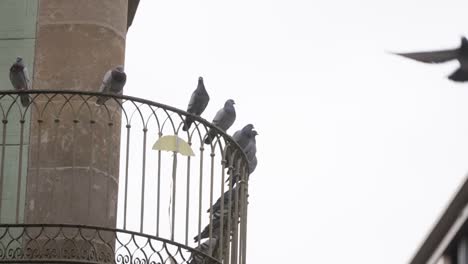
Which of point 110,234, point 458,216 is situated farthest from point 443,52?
point 110,234

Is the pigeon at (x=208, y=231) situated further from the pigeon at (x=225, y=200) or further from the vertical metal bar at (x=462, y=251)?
the vertical metal bar at (x=462, y=251)

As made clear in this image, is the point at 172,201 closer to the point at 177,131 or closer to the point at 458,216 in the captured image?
the point at 177,131

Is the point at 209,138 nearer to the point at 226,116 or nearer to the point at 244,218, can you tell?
the point at 244,218

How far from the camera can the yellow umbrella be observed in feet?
103

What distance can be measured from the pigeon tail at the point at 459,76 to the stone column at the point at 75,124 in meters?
5.59

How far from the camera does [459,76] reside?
2709 centimetres

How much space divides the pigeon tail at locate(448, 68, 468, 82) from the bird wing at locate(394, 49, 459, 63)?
22 centimetres

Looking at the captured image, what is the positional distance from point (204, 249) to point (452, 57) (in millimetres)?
5267

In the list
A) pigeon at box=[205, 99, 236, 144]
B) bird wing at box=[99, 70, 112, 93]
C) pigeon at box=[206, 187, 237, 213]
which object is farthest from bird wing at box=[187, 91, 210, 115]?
bird wing at box=[99, 70, 112, 93]

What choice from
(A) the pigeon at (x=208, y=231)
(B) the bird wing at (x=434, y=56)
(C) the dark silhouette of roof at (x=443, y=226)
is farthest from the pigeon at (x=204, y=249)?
(B) the bird wing at (x=434, y=56)

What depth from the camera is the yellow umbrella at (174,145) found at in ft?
103

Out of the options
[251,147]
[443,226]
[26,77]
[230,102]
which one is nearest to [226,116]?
[230,102]

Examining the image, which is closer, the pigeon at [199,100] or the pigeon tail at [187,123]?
the pigeon tail at [187,123]

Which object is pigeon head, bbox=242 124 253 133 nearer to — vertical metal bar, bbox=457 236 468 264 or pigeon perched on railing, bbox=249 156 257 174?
pigeon perched on railing, bbox=249 156 257 174
